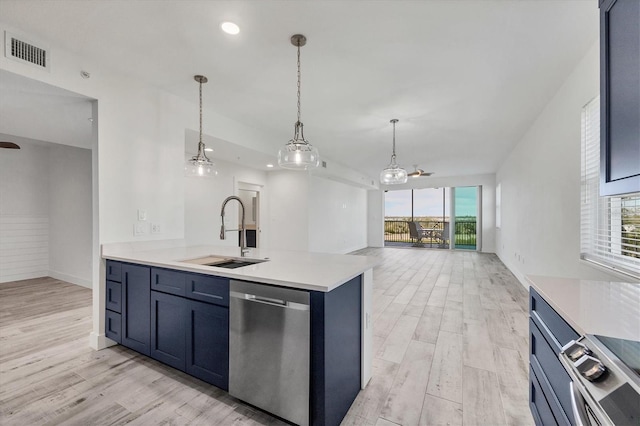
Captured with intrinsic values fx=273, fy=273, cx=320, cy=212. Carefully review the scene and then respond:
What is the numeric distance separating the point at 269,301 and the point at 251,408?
0.79 meters

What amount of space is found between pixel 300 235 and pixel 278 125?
3.01m

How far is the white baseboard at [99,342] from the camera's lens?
8.39 feet

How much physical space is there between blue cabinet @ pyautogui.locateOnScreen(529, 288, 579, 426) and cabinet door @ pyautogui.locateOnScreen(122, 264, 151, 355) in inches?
103


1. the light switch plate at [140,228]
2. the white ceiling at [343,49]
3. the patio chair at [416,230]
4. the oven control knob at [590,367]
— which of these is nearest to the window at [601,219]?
the white ceiling at [343,49]

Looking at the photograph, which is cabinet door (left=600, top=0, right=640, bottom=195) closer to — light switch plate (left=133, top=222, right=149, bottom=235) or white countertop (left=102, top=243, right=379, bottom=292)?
white countertop (left=102, top=243, right=379, bottom=292)

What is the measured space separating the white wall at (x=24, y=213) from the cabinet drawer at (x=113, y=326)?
440 centimetres

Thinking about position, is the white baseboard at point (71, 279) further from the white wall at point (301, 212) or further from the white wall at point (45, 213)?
the white wall at point (301, 212)

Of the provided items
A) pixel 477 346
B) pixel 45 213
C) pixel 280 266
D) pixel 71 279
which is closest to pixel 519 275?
pixel 477 346

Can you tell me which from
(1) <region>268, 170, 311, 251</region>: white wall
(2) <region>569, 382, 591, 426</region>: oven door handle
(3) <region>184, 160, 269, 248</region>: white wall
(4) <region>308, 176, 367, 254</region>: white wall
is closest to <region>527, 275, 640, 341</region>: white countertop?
(2) <region>569, 382, 591, 426</region>: oven door handle

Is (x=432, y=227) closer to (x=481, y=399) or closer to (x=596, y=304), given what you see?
(x=481, y=399)

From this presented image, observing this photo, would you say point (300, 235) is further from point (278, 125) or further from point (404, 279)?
point (278, 125)

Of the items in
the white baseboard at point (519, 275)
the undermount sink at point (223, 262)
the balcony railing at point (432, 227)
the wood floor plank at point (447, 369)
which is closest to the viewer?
the wood floor plank at point (447, 369)

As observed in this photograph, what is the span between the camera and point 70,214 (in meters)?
5.05

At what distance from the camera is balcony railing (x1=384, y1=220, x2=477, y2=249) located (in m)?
9.64
